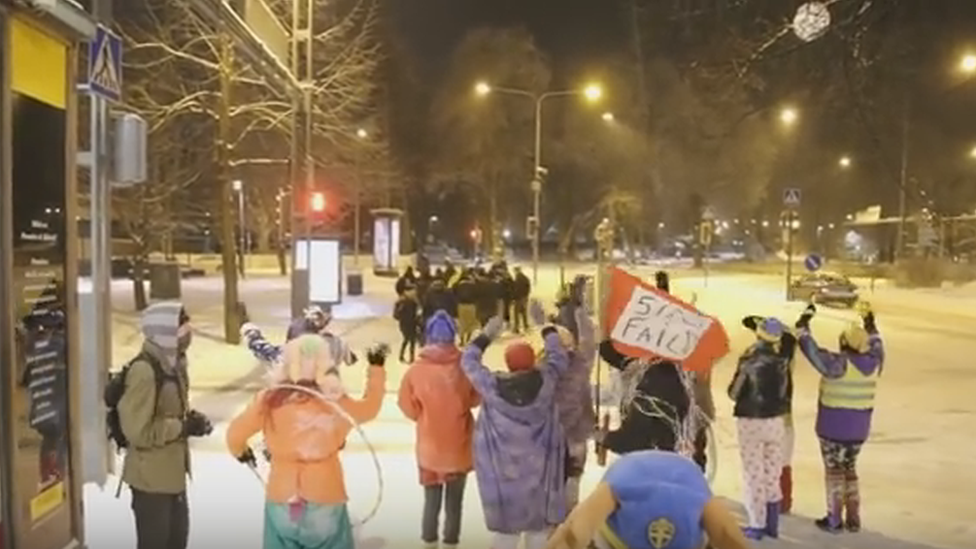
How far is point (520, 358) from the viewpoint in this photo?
692 cm

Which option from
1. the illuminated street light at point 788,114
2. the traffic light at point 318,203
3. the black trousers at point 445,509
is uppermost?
the illuminated street light at point 788,114

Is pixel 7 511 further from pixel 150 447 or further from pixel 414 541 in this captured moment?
pixel 414 541

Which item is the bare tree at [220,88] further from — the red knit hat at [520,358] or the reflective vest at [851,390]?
the red knit hat at [520,358]

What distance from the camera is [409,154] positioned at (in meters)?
69.1

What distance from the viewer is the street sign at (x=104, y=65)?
29.9 feet

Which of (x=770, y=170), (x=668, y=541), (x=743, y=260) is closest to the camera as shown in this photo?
(x=668, y=541)

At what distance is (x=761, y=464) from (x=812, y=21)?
15.9ft

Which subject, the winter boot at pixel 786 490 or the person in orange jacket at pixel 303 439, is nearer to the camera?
the person in orange jacket at pixel 303 439

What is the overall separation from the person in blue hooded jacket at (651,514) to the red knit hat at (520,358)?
379 centimetres

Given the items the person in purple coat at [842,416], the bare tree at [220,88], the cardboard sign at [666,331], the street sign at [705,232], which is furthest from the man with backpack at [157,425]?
the street sign at [705,232]

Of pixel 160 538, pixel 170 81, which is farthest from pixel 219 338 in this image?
pixel 160 538

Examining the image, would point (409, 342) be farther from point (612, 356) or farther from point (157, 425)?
point (157, 425)

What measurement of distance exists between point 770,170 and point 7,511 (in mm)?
59151

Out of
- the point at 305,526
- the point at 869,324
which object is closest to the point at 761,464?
the point at 869,324
